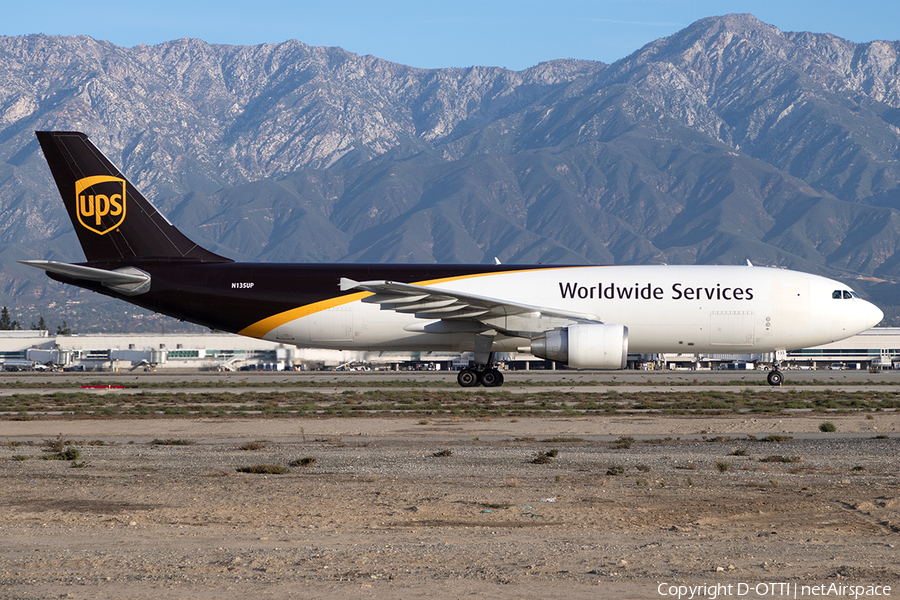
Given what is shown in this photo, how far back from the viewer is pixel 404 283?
1271 inches

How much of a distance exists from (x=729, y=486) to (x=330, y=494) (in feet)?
17.5

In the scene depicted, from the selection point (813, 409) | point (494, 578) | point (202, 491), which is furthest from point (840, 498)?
point (813, 409)

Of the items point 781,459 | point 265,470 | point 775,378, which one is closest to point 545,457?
point 781,459

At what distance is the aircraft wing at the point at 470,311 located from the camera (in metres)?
30.9

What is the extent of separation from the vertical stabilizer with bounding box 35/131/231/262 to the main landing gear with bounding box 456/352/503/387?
10.6 metres

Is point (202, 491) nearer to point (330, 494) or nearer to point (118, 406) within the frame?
point (330, 494)

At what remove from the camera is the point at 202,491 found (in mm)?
12531

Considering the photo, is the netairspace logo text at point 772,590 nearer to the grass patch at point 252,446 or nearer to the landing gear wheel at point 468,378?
the grass patch at point 252,446

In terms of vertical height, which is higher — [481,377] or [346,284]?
[346,284]

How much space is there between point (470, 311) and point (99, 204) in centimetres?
1346

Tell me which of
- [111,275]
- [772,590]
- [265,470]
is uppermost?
[111,275]

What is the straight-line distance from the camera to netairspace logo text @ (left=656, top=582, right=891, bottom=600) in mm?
7531

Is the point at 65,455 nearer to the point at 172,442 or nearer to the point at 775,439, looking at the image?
the point at 172,442

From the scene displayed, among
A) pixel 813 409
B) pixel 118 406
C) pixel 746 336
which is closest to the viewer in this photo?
pixel 813 409
